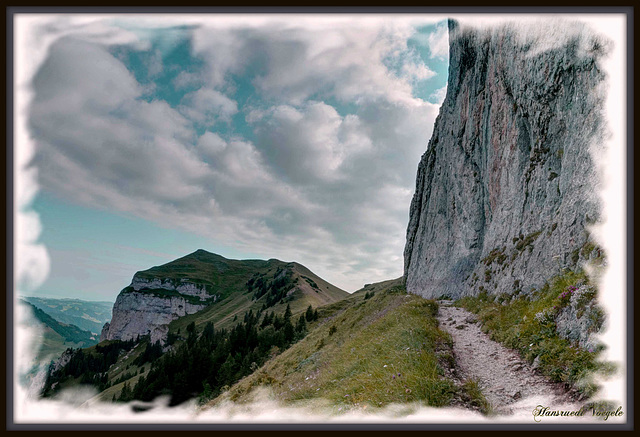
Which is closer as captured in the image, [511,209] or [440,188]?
[511,209]

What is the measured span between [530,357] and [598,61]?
60.8 feet

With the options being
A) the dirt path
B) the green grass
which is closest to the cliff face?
the green grass

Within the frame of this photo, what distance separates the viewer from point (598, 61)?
57.6 ft

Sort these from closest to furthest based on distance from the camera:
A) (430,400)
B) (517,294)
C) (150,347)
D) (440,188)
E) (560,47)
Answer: (430,400), (517,294), (560,47), (440,188), (150,347)

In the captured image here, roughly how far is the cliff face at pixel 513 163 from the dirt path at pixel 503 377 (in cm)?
644

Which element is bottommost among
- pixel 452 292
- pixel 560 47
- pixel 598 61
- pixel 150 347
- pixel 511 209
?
pixel 150 347

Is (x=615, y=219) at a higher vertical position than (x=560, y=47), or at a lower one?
lower

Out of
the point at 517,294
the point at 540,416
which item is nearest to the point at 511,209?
the point at 517,294

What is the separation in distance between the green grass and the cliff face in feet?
6.69

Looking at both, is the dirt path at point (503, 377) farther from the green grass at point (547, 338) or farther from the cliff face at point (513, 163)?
the cliff face at point (513, 163)

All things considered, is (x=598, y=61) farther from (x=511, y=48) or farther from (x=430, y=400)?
(x=430, y=400)

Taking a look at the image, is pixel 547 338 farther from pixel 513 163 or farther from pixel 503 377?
pixel 513 163

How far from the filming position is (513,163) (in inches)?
1241

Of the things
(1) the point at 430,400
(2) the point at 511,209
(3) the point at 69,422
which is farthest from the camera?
(2) the point at 511,209
